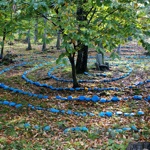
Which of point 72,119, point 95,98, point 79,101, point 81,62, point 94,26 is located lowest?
point 72,119

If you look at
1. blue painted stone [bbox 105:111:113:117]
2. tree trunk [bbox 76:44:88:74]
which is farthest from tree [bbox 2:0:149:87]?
tree trunk [bbox 76:44:88:74]

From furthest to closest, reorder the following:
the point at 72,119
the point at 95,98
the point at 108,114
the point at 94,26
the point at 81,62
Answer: the point at 81,62 → the point at 95,98 → the point at 94,26 → the point at 108,114 → the point at 72,119

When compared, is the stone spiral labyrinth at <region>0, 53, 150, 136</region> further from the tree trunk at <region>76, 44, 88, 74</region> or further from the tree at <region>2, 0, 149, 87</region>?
the tree at <region>2, 0, 149, 87</region>

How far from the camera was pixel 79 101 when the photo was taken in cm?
657

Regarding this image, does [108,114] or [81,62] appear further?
[81,62]

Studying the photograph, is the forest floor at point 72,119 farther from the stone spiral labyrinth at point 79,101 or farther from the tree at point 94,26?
the tree at point 94,26

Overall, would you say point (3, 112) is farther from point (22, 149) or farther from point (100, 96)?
point (100, 96)

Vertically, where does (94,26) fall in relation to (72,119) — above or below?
above

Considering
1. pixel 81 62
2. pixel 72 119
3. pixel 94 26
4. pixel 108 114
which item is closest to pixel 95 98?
pixel 108 114

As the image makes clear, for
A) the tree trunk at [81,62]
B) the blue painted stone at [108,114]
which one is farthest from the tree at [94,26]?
the tree trunk at [81,62]

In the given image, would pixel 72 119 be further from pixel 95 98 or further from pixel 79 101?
pixel 95 98

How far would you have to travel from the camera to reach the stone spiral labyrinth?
512cm

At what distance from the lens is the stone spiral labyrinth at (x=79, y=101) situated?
16.8 ft

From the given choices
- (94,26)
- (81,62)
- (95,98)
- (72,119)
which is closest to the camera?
(72,119)
